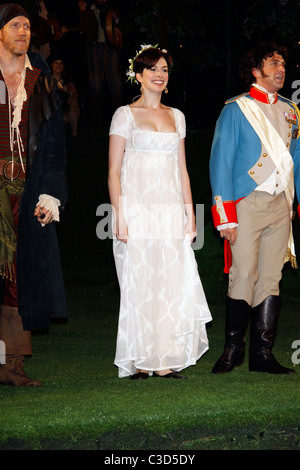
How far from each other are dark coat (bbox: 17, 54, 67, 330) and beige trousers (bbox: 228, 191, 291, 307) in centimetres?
118

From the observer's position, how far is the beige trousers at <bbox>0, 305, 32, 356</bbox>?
5180 millimetres

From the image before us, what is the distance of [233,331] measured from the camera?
5.64 metres

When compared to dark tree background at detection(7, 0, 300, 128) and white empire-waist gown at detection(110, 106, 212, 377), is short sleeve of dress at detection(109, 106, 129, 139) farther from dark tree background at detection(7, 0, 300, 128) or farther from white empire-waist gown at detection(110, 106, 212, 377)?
dark tree background at detection(7, 0, 300, 128)

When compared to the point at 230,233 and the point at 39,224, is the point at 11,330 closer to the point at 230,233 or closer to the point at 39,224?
the point at 39,224

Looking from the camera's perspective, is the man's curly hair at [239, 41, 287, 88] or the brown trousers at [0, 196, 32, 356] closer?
the brown trousers at [0, 196, 32, 356]

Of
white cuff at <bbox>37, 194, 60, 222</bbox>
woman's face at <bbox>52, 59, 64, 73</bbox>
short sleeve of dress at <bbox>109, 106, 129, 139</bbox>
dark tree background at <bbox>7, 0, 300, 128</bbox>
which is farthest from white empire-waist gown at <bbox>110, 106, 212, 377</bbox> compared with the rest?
woman's face at <bbox>52, 59, 64, 73</bbox>

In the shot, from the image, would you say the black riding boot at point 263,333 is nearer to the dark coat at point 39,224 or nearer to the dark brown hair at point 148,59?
the dark coat at point 39,224

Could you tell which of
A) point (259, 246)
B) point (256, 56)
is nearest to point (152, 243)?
point (259, 246)

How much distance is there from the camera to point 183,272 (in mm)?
5641

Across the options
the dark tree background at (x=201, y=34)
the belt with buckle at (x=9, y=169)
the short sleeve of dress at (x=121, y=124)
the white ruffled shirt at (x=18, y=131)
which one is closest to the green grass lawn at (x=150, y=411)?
the white ruffled shirt at (x=18, y=131)

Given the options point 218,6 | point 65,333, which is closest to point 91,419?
point 65,333

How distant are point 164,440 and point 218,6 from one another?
774 inches

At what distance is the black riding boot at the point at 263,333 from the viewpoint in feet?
18.4

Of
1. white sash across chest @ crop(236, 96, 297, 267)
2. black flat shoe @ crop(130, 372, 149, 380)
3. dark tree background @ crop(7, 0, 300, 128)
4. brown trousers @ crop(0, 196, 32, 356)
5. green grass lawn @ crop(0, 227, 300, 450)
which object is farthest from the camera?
dark tree background @ crop(7, 0, 300, 128)
